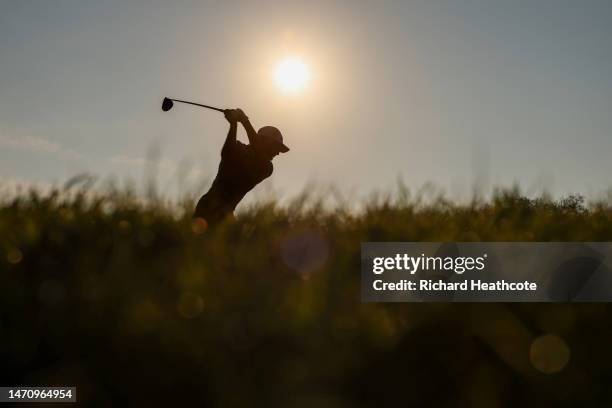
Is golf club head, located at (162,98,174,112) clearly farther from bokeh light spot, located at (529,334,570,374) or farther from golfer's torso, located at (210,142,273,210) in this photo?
bokeh light spot, located at (529,334,570,374)

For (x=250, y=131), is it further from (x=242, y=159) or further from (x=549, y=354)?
(x=549, y=354)

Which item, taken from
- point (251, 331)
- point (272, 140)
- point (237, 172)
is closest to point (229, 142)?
point (237, 172)

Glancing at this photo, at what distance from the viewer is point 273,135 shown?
28.6ft

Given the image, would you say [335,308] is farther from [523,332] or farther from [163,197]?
[163,197]

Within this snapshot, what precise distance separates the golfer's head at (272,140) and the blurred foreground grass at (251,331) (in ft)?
16.0

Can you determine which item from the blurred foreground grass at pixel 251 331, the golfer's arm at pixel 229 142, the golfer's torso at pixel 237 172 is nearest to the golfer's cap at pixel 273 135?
the golfer's torso at pixel 237 172

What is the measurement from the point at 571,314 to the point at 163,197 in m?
2.77

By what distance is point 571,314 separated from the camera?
11.4 ft

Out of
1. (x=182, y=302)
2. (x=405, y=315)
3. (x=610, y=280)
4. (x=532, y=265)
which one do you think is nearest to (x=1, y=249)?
(x=182, y=302)

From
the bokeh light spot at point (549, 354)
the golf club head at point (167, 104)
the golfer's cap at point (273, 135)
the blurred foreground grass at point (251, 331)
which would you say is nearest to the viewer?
the blurred foreground grass at point (251, 331)

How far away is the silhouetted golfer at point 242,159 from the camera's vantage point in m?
8.36

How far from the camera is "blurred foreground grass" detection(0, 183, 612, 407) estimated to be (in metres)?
2.83

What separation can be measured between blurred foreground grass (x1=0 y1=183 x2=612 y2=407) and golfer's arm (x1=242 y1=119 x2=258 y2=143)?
4.85 metres

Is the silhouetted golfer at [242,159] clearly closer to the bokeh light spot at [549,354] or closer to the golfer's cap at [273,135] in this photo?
the golfer's cap at [273,135]
